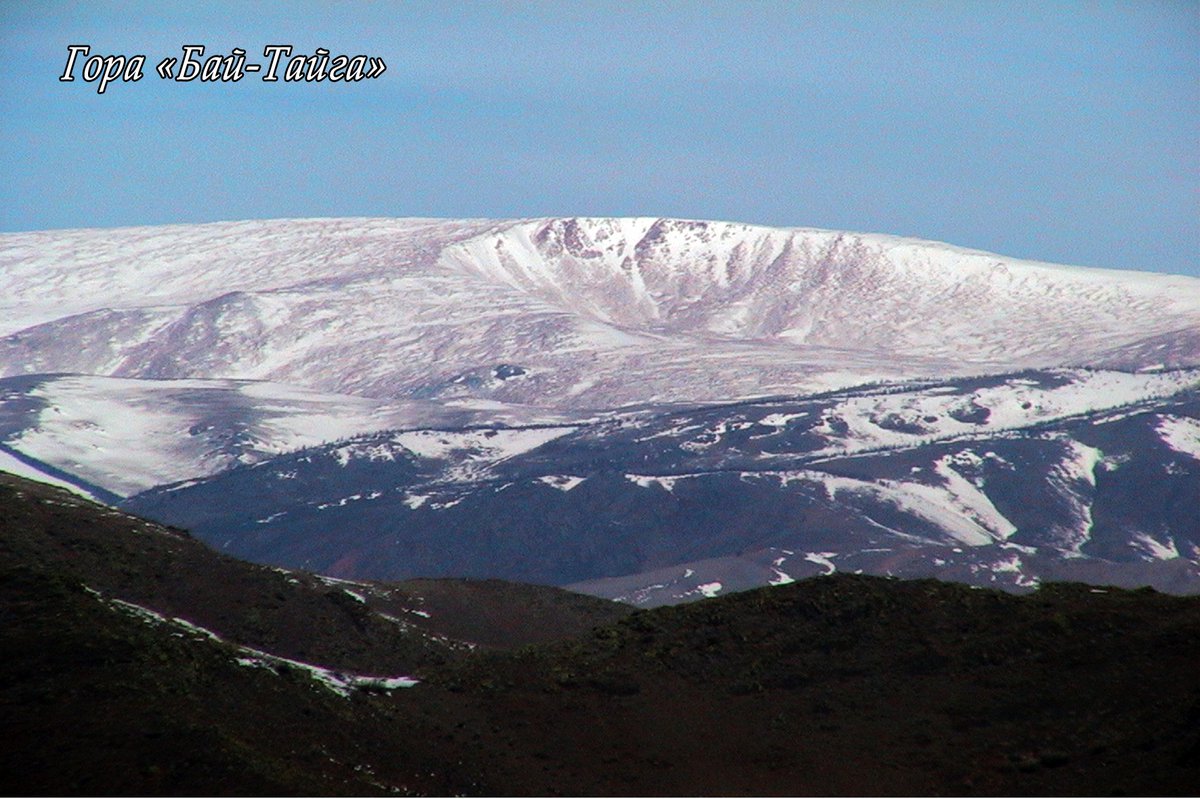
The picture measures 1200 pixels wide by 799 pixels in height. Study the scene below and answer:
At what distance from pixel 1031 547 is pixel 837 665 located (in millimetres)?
160740

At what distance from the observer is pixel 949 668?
42.7 m

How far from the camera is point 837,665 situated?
44.1 meters

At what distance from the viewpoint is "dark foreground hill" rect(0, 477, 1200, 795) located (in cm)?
3388

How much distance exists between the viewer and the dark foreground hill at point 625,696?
1334 inches

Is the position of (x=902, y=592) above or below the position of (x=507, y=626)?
above

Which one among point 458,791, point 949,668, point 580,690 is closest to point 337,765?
point 458,791

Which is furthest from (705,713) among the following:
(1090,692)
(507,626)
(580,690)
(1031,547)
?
(1031,547)

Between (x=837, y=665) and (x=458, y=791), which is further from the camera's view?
(x=837, y=665)

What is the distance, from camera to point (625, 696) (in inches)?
1698

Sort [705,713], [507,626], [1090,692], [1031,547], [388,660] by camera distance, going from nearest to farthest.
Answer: [1090,692], [705,713], [388,660], [507,626], [1031,547]

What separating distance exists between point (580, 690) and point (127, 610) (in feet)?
35.9

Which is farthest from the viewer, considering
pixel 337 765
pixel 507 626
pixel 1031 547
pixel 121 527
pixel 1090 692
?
pixel 1031 547

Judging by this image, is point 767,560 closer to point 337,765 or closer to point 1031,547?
point 1031,547

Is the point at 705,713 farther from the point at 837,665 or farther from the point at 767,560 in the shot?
the point at 767,560
